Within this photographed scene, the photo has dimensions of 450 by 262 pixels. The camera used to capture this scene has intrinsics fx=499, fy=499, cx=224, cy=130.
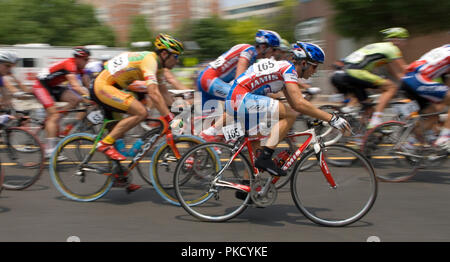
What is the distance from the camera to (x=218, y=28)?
54.5 metres

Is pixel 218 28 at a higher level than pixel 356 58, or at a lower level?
higher

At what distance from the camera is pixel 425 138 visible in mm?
6969

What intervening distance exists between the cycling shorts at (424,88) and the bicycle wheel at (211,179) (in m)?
3.27

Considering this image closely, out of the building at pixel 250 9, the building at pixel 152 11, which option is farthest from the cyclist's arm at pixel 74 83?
the building at pixel 250 9

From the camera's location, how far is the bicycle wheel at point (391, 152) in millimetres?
7051

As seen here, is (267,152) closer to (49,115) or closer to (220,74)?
(220,74)

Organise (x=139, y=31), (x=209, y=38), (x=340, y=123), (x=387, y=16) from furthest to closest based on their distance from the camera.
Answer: (x=139, y=31) → (x=209, y=38) → (x=387, y=16) → (x=340, y=123)

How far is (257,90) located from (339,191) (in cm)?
137

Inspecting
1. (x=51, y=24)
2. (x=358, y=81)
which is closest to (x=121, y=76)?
(x=358, y=81)

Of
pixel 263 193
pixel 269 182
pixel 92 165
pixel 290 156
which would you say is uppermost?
pixel 92 165

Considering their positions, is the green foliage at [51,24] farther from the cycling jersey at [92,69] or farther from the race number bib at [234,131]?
the race number bib at [234,131]
